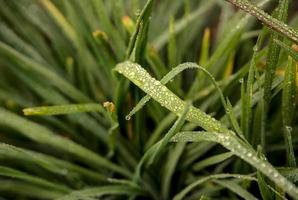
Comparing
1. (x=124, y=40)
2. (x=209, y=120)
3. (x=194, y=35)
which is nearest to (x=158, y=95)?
(x=209, y=120)

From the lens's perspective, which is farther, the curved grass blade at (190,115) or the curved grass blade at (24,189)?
the curved grass blade at (24,189)

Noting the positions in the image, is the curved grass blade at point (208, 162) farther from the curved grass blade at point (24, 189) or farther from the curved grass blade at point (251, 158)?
the curved grass blade at point (24, 189)

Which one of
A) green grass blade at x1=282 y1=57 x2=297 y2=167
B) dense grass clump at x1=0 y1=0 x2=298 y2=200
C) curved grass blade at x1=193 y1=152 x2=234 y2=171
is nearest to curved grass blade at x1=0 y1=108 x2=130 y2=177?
dense grass clump at x1=0 y1=0 x2=298 y2=200

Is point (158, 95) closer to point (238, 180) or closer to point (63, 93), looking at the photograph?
point (238, 180)

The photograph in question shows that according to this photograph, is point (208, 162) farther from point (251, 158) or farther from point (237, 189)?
point (251, 158)

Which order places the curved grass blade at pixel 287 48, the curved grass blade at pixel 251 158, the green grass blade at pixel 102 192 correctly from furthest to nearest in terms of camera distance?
the green grass blade at pixel 102 192 < the curved grass blade at pixel 287 48 < the curved grass blade at pixel 251 158

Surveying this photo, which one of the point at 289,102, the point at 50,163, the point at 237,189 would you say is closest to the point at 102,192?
the point at 50,163

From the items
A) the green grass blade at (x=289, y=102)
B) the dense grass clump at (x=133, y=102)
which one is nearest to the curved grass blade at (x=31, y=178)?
the dense grass clump at (x=133, y=102)

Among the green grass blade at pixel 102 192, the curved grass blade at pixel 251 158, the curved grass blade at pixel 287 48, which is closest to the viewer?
the curved grass blade at pixel 251 158

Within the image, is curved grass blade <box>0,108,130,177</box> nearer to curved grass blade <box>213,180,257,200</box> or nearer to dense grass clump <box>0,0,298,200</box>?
dense grass clump <box>0,0,298,200</box>
